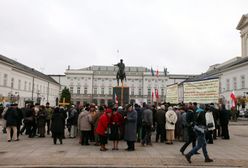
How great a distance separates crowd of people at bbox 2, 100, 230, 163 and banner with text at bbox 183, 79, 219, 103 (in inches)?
14.6

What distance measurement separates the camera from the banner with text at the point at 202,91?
33.6ft

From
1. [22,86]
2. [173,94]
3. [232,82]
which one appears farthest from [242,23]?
[22,86]

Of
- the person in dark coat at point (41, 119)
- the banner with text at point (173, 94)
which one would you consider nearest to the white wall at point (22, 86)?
the person in dark coat at point (41, 119)

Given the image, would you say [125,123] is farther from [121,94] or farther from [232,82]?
[232,82]

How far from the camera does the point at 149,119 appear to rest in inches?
403

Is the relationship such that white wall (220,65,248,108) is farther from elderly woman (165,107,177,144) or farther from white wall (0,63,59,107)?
white wall (0,63,59,107)

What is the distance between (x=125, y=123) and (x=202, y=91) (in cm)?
393

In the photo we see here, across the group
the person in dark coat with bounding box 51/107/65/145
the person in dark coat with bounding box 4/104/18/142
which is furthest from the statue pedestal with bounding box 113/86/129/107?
the person in dark coat with bounding box 4/104/18/142

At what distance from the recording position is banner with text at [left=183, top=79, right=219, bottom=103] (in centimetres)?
1024

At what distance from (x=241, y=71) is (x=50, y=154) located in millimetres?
44786

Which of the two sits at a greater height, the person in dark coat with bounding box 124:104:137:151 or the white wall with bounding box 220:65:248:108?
the white wall with bounding box 220:65:248:108

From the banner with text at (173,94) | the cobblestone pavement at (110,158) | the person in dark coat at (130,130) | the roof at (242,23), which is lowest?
the cobblestone pavement at (110,158)

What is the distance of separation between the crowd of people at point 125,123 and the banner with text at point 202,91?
372mm

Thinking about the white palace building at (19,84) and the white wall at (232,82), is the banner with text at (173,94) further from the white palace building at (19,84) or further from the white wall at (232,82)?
the white wall at (232,82)
